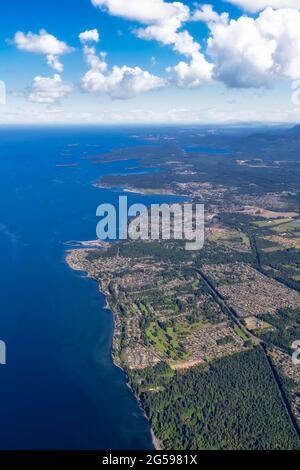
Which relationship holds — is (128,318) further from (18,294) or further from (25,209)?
(25,209)

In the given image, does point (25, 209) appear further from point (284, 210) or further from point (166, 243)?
point (284, 210)

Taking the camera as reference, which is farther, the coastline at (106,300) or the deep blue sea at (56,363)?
the deep blue sea at (56,363)

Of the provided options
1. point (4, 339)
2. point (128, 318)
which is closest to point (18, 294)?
point (4, 339)

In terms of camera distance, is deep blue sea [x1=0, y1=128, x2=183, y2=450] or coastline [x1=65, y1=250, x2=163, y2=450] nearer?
coastline [x1=65, y1=250, x2=163, y2=450]

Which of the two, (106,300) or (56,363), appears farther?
(106,300)

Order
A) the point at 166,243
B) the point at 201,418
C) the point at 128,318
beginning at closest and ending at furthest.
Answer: the point at 201,418
the point at 128,318
the point at 166,243

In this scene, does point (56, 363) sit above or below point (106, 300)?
below

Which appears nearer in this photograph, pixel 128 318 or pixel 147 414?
pixel 147 414

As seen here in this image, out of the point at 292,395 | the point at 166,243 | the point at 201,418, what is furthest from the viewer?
the point at 166,243

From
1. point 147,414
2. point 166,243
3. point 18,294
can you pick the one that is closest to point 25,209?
point 166,243
